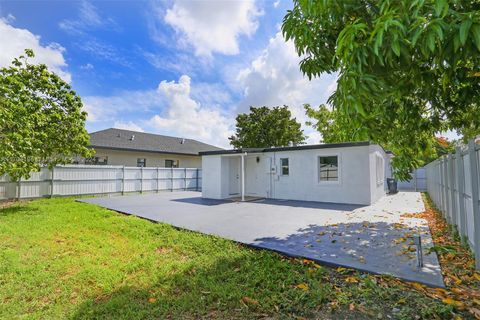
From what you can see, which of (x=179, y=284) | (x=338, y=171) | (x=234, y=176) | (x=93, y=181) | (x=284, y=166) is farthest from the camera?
(x=234, y=176)

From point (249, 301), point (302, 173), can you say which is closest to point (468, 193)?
point (249, 301)

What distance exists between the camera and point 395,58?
2.29 m

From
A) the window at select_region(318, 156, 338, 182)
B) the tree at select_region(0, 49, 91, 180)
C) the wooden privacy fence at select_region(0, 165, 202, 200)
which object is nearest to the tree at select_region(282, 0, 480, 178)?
the window at select_region(318, 156, 338, 182)

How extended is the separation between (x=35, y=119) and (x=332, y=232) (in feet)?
37.8

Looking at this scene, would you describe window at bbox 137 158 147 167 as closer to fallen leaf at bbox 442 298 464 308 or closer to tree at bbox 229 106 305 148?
tree at bbox 229 106 305 148

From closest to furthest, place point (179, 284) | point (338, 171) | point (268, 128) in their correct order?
point (179, 284) → point (338, 171) → point (268, 128)

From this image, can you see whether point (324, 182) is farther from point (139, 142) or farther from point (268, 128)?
point (268, 128)

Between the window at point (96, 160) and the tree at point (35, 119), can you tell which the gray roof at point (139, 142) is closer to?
the window at point (96, 160)

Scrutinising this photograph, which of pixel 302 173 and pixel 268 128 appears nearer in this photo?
pixel 302 173

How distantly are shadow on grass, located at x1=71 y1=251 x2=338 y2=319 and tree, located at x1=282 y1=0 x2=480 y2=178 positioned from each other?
229 cm

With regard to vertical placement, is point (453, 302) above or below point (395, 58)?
below

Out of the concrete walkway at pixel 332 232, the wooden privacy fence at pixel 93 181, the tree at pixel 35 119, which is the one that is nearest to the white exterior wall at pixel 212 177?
the concrete walkway at pixel 332 232

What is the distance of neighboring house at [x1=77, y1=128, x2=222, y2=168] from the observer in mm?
18938

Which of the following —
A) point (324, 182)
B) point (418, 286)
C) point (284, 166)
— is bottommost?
point (418, 286)
